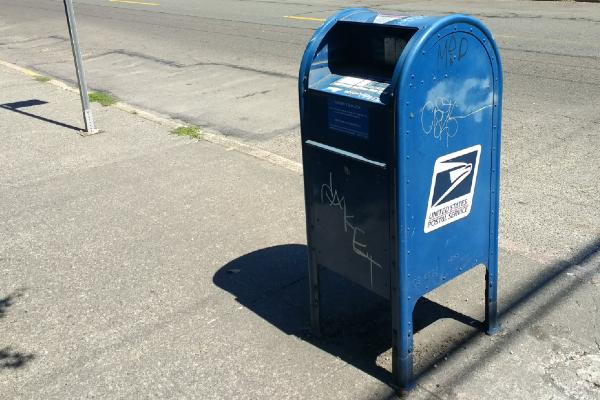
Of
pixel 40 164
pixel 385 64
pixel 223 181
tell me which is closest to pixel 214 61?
pixel 40 164

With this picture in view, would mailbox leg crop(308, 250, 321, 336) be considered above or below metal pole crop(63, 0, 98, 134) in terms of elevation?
below

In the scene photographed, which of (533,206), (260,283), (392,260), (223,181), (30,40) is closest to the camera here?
(392,260)

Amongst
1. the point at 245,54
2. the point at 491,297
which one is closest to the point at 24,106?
the point at 245,54

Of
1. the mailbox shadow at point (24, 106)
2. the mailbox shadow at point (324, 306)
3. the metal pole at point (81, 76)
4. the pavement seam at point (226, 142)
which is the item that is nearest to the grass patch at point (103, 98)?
the pavement seam at point (226, 142)

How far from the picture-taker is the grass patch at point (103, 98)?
9906mm

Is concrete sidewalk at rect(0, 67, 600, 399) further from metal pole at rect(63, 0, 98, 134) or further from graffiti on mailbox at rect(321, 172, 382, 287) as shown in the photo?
metal pole at rect(63, 0, 98, 134)

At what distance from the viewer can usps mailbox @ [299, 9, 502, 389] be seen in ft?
10.3

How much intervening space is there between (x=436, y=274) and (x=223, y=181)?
11.0 ft

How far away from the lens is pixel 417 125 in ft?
10.3

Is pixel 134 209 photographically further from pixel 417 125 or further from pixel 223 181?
pixel 417 125

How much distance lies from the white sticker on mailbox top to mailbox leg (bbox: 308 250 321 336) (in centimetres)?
76

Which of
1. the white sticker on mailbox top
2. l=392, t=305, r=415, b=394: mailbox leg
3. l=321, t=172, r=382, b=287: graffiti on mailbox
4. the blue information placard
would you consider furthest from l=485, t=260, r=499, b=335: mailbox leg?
the blue information placard

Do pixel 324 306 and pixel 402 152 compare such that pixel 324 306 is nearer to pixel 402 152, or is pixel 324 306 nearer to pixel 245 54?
pixel 402 152

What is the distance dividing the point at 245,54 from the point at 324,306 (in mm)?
9768
